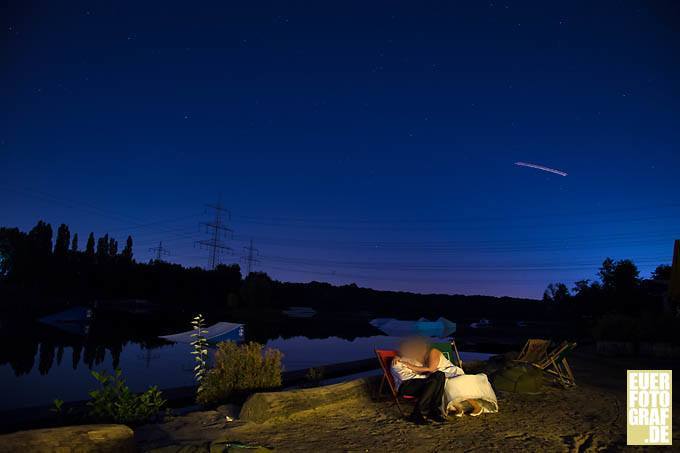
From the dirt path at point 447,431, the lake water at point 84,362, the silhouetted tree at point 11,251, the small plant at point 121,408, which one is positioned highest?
the silhouetted tree at point 11,251

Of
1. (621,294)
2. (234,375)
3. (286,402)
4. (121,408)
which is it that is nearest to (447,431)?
(286,402)

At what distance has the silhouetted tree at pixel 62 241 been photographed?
77562 millimetres

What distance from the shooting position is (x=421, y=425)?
6.26m

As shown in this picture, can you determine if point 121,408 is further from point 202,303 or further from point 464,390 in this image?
point 202,303

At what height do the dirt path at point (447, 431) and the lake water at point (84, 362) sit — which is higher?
the dirt path at point (447, 431)

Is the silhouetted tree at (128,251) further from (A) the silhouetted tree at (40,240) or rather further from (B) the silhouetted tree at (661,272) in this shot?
(B) the silhouetted tree at (661,272)

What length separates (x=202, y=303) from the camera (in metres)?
88.8

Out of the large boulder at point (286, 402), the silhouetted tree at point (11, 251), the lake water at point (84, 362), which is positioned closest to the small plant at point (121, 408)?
the large boulder at point (286, 402)

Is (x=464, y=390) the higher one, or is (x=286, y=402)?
(x=464, y=390)

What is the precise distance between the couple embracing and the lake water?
4119 millimetres

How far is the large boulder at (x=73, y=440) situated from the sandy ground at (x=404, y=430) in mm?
500

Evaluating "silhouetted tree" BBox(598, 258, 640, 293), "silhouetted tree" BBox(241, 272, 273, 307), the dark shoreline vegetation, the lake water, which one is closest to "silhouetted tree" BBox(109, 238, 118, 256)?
the dark shoreline vegetation

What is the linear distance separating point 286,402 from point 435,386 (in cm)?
204

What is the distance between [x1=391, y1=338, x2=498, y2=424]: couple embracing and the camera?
6474 millimetres
